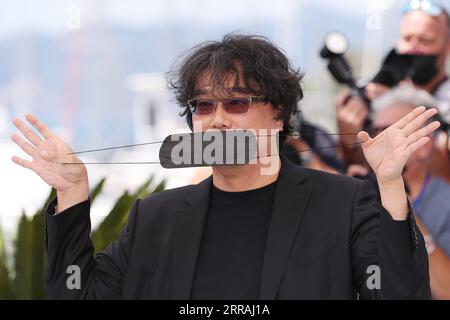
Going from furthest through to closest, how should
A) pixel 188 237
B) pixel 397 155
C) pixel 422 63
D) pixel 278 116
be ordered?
pixel 422 63 → pixel 278 116 → pixel 188 237 → pixel 397 155

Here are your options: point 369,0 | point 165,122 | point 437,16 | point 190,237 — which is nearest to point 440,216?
point 437,16

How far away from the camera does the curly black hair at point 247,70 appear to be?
6.31 ft

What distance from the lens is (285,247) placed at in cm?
178

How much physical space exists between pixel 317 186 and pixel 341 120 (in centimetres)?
152

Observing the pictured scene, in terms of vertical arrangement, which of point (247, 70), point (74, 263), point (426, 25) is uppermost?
point (426, 25)

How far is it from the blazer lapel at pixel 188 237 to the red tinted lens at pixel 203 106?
20 centimetres

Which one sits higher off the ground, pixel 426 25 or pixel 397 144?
pixel 426 25

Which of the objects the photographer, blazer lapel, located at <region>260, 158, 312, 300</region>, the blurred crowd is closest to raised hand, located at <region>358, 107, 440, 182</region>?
blazer lapel, located at <region>260, 158, 312, 300</region>

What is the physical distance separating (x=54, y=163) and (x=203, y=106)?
0.38 m

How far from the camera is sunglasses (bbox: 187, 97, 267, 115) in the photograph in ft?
6.16

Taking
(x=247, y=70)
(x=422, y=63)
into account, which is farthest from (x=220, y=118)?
(x=422, y=63)

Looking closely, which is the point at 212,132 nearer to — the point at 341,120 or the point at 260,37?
the point at 260,37

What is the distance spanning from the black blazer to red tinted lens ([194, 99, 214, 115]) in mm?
206

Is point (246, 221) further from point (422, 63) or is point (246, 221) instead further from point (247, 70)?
point (422, 63)
